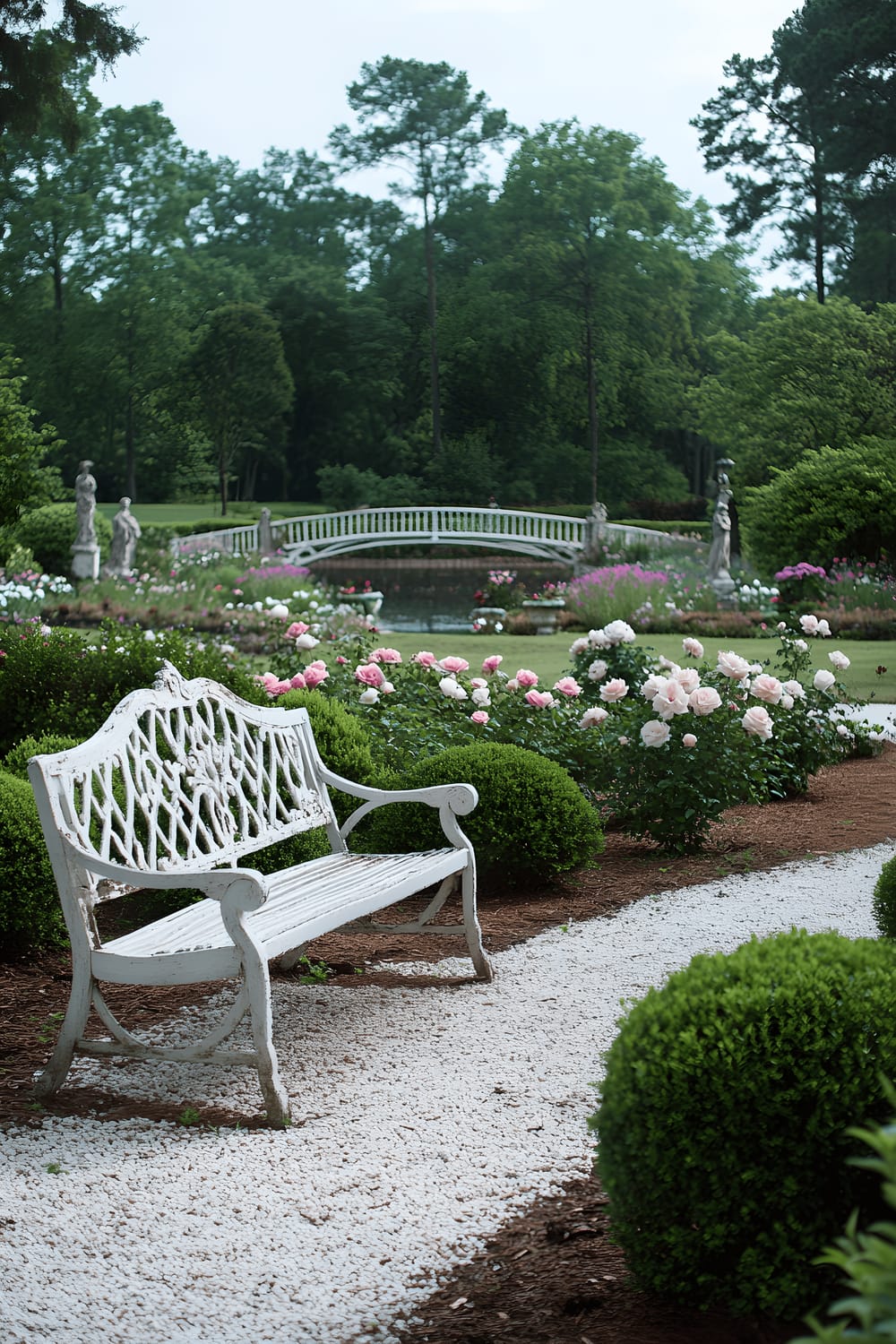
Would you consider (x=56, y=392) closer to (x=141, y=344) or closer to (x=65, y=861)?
(x=141, y=344)

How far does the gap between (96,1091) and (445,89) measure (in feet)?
138

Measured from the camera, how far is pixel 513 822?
16.8 ft

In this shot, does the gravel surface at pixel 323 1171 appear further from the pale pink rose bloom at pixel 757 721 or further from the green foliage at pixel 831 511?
the green foliage at pixel 831 511

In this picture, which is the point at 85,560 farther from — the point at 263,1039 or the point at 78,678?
the point at 263,1039

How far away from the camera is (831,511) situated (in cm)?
2011

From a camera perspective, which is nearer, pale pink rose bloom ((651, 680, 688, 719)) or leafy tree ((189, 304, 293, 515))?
pale pink rose bloom ((651, 680, 688, 719))

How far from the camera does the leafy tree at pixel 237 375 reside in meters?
36.5

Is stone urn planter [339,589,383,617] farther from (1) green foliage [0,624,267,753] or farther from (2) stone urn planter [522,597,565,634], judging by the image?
(1) green foliage [0,624,267,753]

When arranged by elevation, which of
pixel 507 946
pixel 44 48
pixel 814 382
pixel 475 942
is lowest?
pixel 507 946

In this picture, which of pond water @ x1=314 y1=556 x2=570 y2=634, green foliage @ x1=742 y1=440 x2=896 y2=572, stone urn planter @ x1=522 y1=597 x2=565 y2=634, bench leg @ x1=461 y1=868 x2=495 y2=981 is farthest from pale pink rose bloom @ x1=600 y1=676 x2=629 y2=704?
pond water @ x1=314 y1=556 x2=570 y2=634

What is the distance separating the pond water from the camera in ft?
82.7

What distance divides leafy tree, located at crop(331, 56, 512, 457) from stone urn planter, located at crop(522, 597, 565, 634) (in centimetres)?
2324

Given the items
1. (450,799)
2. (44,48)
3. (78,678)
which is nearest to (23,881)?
(450,799)

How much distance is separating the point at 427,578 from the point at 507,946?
95.8ft
